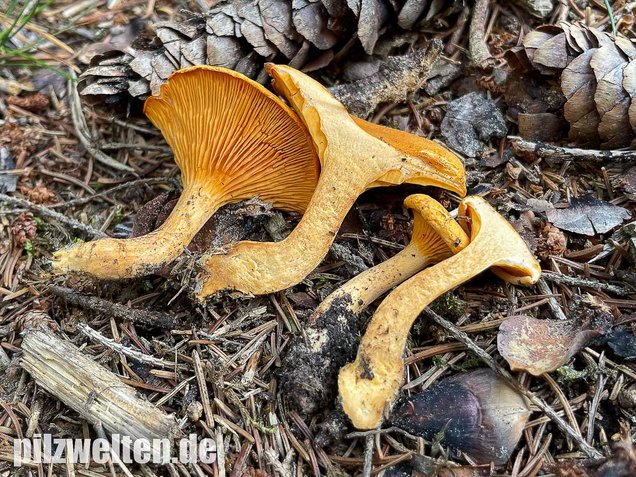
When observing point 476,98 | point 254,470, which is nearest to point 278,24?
point 476,98

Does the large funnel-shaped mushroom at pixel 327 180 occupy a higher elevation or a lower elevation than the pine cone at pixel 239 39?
lower

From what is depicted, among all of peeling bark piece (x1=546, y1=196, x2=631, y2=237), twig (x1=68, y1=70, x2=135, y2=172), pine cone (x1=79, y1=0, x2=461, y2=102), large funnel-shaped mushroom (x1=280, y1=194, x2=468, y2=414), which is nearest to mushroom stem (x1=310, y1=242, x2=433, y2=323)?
large funnel-shaped mushroom (x1=280, y1=194, x2=468, y2=414)

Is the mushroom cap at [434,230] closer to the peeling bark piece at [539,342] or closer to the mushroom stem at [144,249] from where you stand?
the peeling bark piece at [539,342]

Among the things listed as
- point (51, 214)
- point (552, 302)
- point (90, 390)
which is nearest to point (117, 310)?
point (90, 390)

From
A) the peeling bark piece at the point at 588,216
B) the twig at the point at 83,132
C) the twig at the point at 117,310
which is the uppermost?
the twig at the point at 83,132

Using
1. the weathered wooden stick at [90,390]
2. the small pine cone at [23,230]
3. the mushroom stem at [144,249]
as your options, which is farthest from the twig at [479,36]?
the small pine cone at [23,230]

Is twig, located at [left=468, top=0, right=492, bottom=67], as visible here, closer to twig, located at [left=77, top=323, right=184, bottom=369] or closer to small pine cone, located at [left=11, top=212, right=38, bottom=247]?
twig, located at [left=77, top=323, right=184, bottom=369]

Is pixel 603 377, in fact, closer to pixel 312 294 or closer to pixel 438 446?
pixel 438 446
